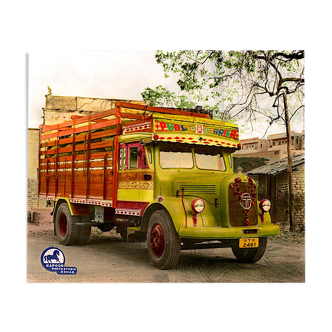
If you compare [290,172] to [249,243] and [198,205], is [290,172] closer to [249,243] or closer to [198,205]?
[249,243]

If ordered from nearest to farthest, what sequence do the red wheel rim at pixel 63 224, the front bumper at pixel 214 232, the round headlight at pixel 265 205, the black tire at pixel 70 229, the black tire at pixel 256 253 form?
1. the front bumper at pixel 214 232
2. the round headlight at pixel 265 205
3. the black tire at pixel 256 253
4. the black tire at pixel 70 229
5. the red wheel rim at pixel 63 224

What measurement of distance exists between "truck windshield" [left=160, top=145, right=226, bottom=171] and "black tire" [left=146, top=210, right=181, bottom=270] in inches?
43.6

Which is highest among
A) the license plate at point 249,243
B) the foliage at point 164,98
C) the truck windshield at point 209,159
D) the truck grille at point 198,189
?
the foliage at point 164,98

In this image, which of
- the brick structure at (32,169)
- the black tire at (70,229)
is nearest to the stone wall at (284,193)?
the black tire at (70,229)

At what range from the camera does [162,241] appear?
8445 mm

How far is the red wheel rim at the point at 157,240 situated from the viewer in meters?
8.45

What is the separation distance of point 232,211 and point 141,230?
182 centimetres

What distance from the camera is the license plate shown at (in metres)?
8.25

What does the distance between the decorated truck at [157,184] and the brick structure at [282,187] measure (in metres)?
0.24

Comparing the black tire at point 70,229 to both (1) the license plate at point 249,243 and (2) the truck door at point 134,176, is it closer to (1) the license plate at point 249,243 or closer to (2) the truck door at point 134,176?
(2) the truck door at point 134,176

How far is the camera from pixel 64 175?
1123 cm

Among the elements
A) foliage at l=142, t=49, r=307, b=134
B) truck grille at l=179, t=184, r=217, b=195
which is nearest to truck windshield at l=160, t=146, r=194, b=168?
truck grille at l=179, t=184, r=217, b=195

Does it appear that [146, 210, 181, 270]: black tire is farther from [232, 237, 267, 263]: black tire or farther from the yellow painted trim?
[232, 237, 267, 263]: black tire

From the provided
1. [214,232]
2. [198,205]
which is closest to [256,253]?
[214,232]
